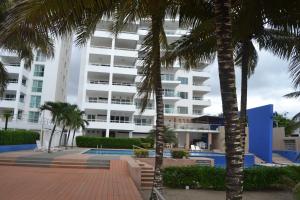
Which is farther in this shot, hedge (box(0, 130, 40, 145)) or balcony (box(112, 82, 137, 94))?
balcony (box(112, 82, 137, 94))

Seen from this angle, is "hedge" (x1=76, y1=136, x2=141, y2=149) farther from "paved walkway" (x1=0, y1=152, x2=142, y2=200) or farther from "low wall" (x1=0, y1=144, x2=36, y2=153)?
"paved walkway" (x1=0, y1=152, x2=142, y2=200)

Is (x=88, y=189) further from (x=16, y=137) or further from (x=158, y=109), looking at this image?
(x=16, y=137)

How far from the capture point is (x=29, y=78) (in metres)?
57.4

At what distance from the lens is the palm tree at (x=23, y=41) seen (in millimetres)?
6245

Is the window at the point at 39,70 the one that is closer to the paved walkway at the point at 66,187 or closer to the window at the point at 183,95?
the window at the point at 183,95

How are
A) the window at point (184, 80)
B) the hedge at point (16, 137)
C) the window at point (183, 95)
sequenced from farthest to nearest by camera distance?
the window at point (184, 80), the window at point (183, 95), the hedge at point (16, 137)

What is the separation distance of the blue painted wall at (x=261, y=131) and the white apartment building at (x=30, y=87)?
2846 cm

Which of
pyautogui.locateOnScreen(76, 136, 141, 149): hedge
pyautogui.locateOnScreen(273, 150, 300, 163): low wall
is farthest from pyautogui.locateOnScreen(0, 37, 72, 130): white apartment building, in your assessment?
pyautogui.locateOnScreen(273, 150, 300, 163): low wall

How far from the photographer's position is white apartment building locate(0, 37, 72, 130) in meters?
52.8

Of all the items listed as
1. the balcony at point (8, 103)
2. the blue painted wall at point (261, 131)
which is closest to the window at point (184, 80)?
the balcony at point (8, 103)

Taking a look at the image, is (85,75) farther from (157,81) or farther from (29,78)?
(157,81)

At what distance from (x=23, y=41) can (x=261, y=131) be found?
96.2 feet

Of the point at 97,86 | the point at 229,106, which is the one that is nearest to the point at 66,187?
the point at 229,106

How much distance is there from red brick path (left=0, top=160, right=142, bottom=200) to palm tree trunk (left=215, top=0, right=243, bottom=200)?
6.81m
